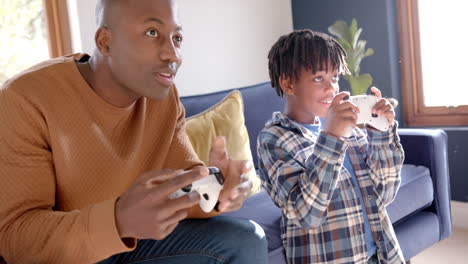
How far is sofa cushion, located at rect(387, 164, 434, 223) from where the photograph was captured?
216cm

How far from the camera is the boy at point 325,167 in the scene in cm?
141

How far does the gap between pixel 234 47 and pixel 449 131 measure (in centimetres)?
139

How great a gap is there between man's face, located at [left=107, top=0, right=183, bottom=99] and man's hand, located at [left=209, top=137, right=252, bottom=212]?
0.22 meters

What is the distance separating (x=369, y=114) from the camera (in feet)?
4.97

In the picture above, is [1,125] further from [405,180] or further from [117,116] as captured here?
[405,180]

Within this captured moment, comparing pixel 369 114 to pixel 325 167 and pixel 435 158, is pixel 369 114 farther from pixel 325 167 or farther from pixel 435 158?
pixel 435 158

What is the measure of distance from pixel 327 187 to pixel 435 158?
1.22m

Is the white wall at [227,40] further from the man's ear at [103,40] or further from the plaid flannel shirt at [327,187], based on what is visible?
the man's ear at [103,40]

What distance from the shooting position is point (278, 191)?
1.49m

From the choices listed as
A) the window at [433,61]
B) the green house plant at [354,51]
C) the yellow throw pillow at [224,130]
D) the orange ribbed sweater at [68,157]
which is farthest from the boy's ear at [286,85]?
the window at [433,61]

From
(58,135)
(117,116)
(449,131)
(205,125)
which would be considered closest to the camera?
(58,135)

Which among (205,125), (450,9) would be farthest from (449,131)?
(205,125)

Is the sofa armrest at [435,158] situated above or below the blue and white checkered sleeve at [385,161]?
below

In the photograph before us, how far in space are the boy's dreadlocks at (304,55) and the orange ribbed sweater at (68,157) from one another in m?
0.42
